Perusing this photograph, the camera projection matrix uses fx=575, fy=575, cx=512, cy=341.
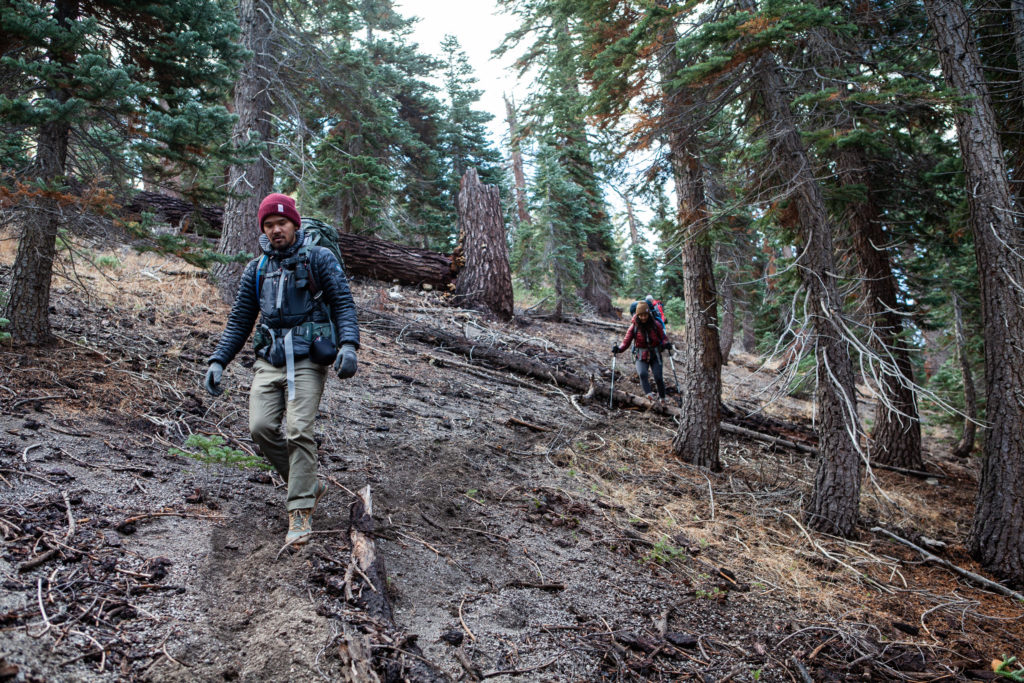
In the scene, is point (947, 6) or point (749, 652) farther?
point (947, 6)

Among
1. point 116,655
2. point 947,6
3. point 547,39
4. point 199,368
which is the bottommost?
point 116,655

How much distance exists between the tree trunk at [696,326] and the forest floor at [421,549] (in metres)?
0.49

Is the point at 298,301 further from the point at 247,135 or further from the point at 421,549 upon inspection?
the point at 247,135

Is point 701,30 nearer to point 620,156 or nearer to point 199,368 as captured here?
point 620,156

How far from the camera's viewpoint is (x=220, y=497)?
4.54m

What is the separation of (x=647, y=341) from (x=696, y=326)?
2.98m

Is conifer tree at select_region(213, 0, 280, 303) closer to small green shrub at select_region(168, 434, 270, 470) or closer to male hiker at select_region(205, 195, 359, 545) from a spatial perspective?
small green shrub at select_region(168, 434, 270, 470)

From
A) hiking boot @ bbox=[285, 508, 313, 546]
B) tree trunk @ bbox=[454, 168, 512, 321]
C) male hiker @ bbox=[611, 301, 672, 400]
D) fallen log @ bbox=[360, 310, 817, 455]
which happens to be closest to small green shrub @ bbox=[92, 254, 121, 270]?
fallen log @ bbox=[360, 310, 817, 455]

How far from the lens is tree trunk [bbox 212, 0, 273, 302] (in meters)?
10.3

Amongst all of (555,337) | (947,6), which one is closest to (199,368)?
(555,337)

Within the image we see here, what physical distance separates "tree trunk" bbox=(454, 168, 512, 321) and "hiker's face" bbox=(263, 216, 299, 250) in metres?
9.37

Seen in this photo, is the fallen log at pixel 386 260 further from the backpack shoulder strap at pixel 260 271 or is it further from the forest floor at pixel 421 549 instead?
the backpack shoulder strap at pixel 260 271

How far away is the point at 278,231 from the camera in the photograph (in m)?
4.33

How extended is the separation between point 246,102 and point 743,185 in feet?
28.6
